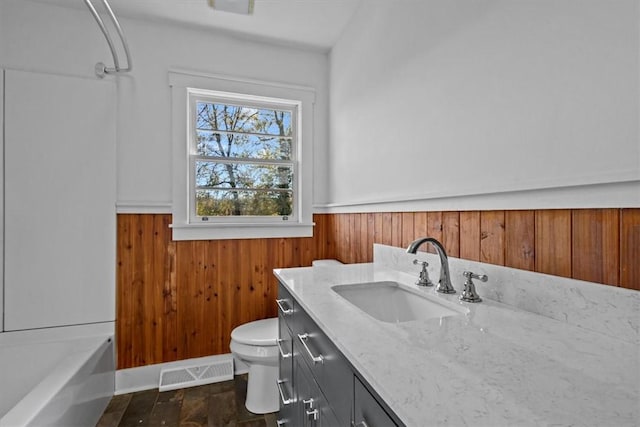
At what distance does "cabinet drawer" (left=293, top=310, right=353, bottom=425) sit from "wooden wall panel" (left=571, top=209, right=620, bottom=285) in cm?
65

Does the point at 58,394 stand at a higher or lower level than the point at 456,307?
lower

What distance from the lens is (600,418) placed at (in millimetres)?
447

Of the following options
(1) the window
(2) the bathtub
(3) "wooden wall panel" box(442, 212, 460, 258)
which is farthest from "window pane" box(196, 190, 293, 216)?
(3) "wooden wall panel" box(442, 212, 460, 258)

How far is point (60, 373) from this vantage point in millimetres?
1546

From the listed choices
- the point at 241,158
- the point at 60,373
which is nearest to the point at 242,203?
the point at 241,158

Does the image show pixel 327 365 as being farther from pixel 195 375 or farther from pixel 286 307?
pixel 195 375

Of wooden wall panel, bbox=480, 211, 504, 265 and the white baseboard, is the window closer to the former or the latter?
the white baseboard

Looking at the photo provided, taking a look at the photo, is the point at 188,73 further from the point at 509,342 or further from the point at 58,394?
the point at 509,342

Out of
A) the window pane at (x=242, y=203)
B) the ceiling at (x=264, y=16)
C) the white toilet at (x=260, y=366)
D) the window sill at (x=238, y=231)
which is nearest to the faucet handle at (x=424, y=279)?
the white toilet at (x=260, y=366)

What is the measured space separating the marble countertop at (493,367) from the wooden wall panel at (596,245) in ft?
0.47

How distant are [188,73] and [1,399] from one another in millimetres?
2200

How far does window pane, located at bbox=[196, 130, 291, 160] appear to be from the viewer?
2359 millimetres

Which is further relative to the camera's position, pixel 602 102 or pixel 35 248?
pixel 35 248

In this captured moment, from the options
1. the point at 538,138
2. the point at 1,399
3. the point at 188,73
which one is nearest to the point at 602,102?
the point at 538,138
